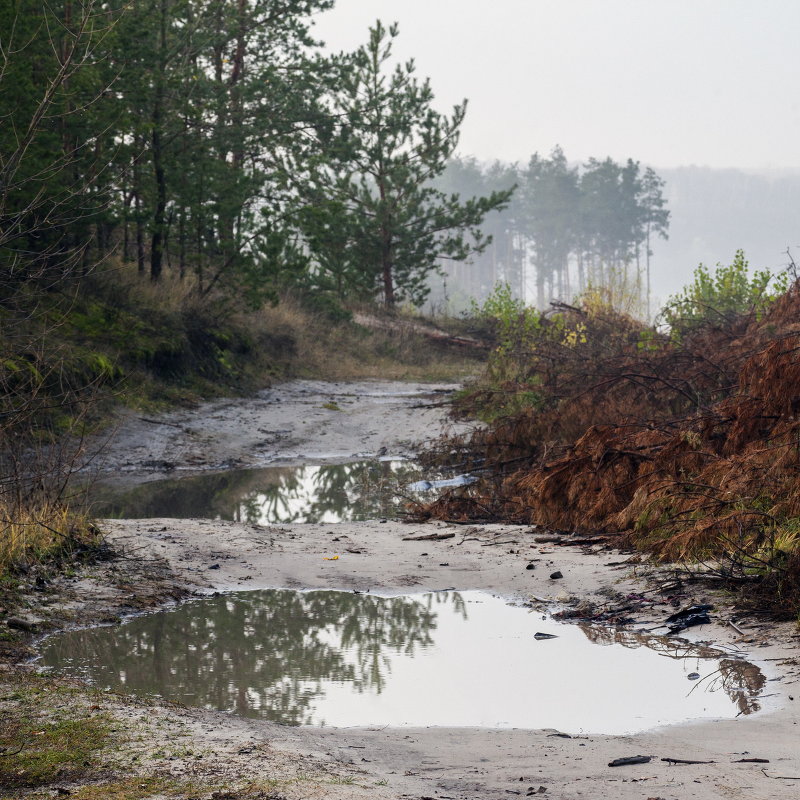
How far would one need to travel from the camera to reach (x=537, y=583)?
640 centimetres

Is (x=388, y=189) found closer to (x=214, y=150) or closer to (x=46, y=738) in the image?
(x=214, y=150)

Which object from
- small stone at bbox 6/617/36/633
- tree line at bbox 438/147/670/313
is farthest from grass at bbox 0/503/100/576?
tree line at bbox 438/147/670/313

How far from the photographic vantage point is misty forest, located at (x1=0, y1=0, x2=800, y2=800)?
14.0 ft

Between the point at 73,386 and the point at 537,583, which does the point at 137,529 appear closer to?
the point at 537,583

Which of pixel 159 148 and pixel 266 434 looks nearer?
pixel 266 434

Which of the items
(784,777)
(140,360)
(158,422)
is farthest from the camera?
(140,360)

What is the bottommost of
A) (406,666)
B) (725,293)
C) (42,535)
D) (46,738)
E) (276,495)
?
(406,666)

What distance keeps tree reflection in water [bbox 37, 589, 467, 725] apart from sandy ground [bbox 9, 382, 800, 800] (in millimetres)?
289

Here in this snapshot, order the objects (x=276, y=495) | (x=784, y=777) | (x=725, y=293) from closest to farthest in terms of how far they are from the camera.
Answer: (x=784, y=777), (x=276, y=495), (x=725, y=293)

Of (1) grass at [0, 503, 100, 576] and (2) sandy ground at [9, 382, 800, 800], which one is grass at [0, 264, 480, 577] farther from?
(2) sandy ground at [9, 382, 800, 800]

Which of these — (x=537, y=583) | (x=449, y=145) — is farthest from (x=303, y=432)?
(x=449, y=145)

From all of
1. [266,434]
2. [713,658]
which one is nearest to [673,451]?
[713,658]

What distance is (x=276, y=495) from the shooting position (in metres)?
10.9

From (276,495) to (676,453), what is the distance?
5061mm
